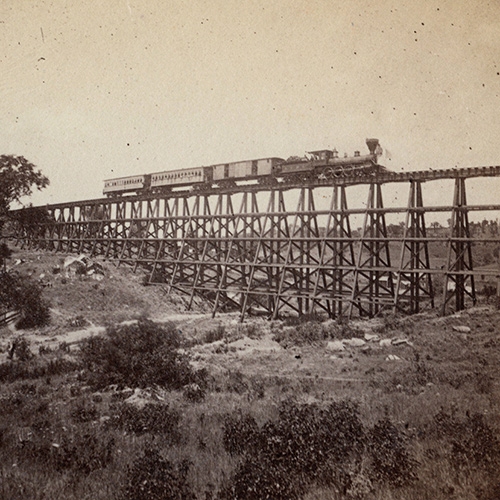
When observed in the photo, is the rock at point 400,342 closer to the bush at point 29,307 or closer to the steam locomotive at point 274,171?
the steam locomotive at point 274,171

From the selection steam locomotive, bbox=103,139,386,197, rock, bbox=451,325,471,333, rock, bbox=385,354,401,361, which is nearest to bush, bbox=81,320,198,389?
rock, bbox=385,354,401,361

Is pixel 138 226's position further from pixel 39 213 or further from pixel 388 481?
pixel 388 481

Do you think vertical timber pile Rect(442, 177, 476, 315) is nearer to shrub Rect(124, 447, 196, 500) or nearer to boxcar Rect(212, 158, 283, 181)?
boxcar Rect(212, 158, 283, 181)

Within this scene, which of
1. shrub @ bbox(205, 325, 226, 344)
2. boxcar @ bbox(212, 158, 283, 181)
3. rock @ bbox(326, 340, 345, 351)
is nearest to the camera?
rock @ bbox(326, 340, 345, 351)

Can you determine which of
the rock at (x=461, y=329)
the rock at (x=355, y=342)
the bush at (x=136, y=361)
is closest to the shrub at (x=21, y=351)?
the bush at (x=136, y=361)

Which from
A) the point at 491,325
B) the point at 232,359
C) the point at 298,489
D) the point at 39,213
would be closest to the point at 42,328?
the point at 39,213

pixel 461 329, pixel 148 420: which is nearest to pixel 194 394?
pixel 148 420

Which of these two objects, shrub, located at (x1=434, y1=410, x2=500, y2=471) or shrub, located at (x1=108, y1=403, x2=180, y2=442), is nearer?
shrub, located at (x1=434, y1=410, x2=500, y2=471)
